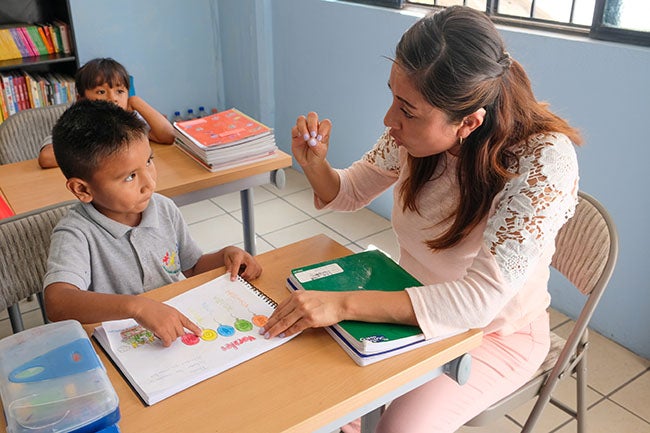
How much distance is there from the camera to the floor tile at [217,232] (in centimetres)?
304

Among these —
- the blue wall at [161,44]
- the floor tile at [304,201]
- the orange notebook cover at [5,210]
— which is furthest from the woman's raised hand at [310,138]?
the blue wall at [161,44]

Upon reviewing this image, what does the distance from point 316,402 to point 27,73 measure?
3260mm

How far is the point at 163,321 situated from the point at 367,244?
6.65 feet

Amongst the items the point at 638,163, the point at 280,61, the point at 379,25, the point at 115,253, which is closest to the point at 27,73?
the point at 280,61

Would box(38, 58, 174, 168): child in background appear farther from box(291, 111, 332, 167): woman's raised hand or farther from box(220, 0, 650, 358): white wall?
box(220, 0, 650, 358): white wall

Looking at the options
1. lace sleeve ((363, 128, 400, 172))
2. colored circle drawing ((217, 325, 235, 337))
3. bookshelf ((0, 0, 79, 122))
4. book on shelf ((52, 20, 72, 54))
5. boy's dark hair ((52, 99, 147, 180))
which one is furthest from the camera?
book on shelf ((52, 20, 72, 54))

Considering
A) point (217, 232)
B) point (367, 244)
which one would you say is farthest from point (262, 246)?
point (367, 244)

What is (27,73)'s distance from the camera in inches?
136

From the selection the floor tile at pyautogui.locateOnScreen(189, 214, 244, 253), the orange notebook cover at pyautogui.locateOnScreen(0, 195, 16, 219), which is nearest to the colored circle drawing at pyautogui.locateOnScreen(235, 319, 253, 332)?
the orange notebook cover at pyautogui.locateOnScreen(0, 195, 16, 219)

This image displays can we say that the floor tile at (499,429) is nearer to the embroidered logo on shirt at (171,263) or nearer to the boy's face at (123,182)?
the embroidered logo on shirt at (171,263)

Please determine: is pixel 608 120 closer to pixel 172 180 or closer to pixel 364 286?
pixel 364 286

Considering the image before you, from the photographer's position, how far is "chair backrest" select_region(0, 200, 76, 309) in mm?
1407

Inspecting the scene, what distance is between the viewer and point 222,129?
2074 mm

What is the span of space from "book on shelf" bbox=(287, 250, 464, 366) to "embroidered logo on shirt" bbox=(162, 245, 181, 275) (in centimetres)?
35
